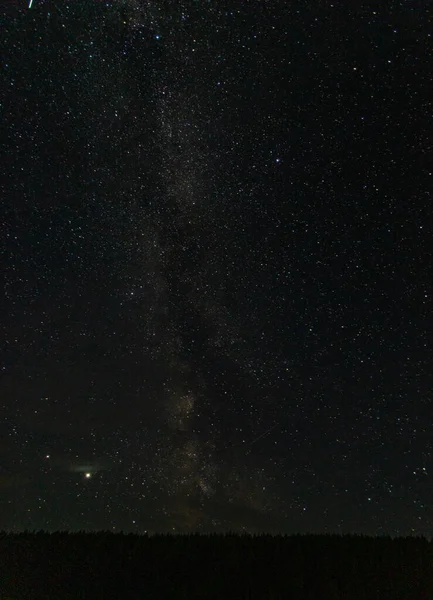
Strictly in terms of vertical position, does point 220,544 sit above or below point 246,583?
above

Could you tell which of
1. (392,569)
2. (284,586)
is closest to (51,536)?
(284,586)

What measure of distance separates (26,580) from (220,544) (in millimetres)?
2734

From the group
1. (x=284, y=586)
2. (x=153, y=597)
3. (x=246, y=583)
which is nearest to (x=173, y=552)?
(x=153, y=597)

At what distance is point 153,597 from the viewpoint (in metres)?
7.01

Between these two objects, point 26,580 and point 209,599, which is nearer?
point 209,599

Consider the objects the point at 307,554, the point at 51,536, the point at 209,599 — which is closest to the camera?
the point at 209,599

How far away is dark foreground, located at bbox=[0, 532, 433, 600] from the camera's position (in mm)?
7066

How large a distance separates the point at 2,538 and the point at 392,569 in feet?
18.4

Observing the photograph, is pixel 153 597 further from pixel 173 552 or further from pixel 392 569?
pixel 392 569

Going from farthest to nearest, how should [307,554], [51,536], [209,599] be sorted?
[51,536] < [307,554] < [209,599]

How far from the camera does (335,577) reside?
7.23 meters

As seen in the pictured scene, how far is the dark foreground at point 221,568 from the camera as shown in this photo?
7.07 m

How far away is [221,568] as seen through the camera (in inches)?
281

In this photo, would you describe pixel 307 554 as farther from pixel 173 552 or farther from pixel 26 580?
pixel 26 580
